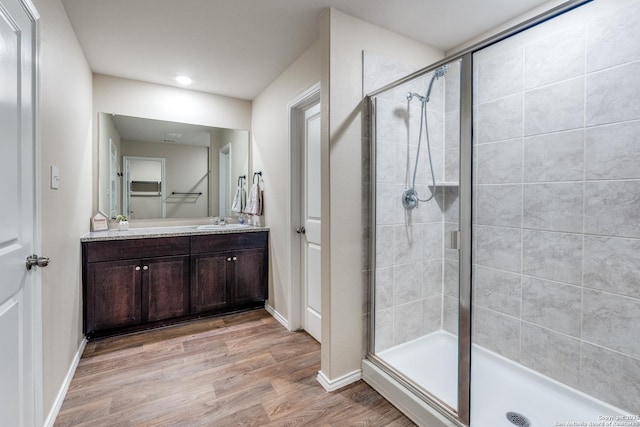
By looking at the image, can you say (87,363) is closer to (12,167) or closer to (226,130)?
(12,167)

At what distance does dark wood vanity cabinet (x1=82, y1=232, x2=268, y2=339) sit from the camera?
2.50m

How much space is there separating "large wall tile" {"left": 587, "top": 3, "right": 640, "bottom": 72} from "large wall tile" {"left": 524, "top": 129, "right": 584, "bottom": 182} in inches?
14.1

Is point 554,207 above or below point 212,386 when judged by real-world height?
above

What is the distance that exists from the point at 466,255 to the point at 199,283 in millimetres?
2407

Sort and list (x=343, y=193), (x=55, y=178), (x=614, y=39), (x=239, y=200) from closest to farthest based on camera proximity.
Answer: (x=614, y=39) → (x=55, y=178) → (x=343, y=193) → (x=239, y=200)

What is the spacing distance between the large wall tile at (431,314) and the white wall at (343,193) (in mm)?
626

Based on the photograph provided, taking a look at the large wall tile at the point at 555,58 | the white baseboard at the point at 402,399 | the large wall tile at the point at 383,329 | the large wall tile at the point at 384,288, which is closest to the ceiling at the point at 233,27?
the large wall tile at the point at 555,58

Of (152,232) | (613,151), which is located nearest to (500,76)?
(613,151)

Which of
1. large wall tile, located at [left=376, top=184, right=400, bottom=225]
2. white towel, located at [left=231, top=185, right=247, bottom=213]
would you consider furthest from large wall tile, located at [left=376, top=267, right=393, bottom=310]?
white towel, located at [left=231, top=185, right=247, bottom=213]

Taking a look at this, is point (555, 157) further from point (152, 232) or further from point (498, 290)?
point (152, 232)

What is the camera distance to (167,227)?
324cm

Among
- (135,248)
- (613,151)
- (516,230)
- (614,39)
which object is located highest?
(614,39)

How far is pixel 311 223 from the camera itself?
8.55ft

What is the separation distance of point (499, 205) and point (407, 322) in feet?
3.45
